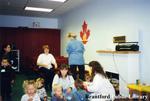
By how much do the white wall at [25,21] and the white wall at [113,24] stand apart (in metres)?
2.37

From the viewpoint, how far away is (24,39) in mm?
9492

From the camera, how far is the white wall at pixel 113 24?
4.50m

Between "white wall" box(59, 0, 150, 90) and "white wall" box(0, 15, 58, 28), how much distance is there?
2.37 meters

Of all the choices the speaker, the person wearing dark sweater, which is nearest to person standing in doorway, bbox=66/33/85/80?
the speaker

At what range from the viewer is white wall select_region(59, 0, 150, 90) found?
4504 mm

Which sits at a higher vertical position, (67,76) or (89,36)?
(89,36)

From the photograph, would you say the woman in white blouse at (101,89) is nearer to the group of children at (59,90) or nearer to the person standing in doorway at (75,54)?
the group of children at (59,90)

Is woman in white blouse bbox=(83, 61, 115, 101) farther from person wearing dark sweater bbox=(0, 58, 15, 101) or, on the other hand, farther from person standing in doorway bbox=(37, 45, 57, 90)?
person standing in doorway bbox=(37, 45, 57, 90)

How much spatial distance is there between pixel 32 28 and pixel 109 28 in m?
4.81

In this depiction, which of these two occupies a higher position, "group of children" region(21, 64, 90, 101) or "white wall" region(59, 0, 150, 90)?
"white wall" region(59, 0, 150, 90)

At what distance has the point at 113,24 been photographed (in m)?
5.51

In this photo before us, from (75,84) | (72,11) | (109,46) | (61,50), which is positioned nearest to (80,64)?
(109,46)

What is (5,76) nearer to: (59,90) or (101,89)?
(59,90)

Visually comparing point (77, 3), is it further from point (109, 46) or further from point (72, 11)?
point (109, 46)
